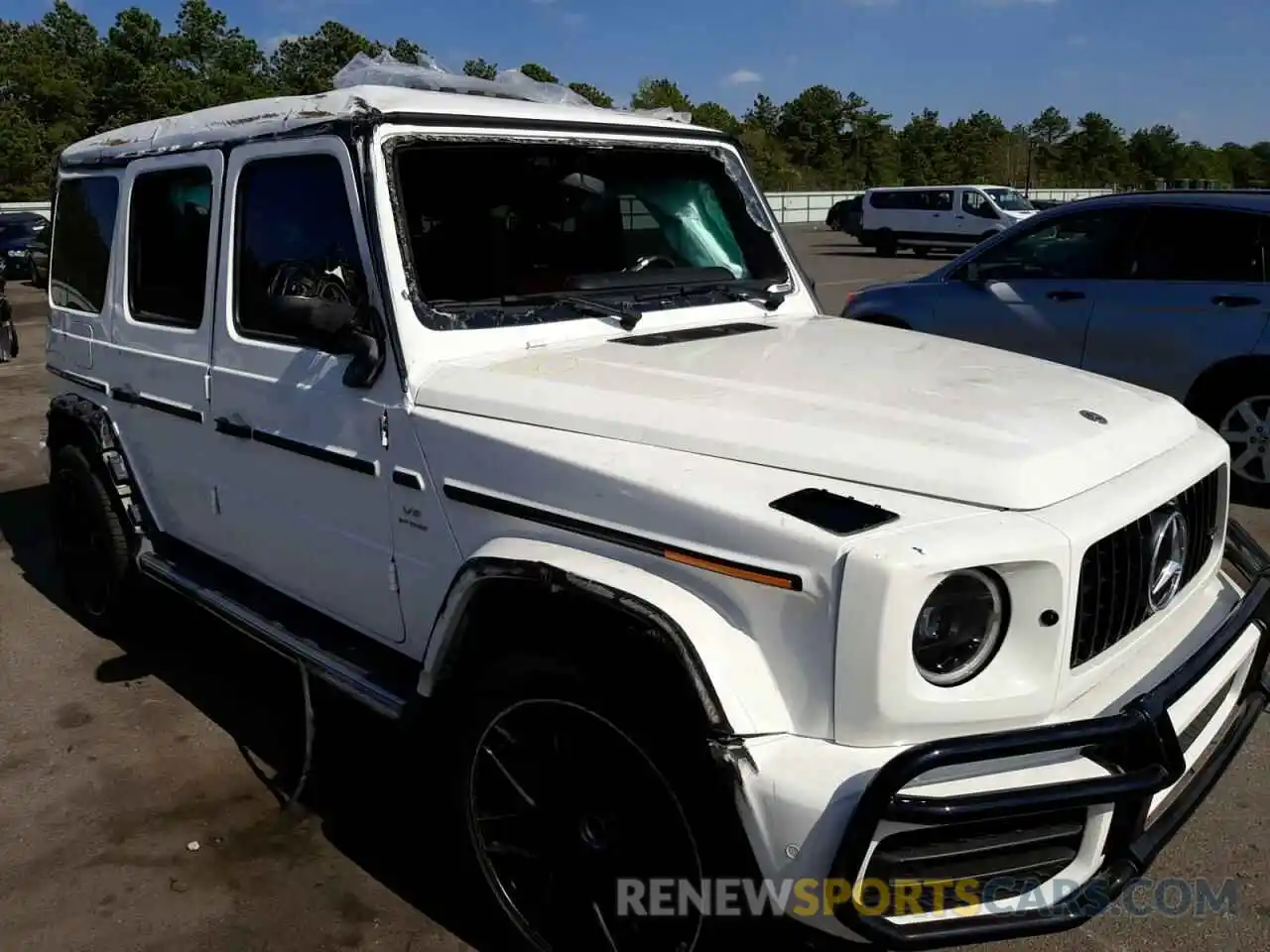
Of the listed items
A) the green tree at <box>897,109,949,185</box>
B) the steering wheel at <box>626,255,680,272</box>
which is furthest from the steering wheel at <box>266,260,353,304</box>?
→ the green tree at <box>897,109,949,185</box>

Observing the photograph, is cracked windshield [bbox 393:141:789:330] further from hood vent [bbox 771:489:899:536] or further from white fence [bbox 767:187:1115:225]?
white fence [bbox 767:187:1115:225]

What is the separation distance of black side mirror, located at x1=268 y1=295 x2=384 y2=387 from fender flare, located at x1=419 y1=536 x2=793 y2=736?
734mm

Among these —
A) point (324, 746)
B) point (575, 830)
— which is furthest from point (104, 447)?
point (575, 830)

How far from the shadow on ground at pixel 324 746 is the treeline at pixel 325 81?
126ft

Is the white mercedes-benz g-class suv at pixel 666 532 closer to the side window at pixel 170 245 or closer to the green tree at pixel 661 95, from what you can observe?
the side window at pixel 170 245

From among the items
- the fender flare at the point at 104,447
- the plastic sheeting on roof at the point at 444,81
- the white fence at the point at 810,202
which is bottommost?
the fender flare at the point at 104,447

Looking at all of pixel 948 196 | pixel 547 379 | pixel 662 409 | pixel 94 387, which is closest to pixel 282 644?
pixel 547 379

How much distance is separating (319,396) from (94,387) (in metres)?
2.01

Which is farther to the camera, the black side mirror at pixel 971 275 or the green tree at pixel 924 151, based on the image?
the green tree at pixel 924 151

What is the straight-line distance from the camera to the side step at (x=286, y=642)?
9.53 feet

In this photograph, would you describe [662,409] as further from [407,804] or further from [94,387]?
[94,387]

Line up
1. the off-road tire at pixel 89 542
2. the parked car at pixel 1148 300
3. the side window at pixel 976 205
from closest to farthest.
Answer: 1. the off-road tire at pixel 89 542
2. the parked car at pixel 1148 300
3. the side window at pixel 976 205

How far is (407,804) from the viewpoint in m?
3.48

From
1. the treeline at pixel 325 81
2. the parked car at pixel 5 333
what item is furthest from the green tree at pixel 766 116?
the parked car at pixel 5 333
